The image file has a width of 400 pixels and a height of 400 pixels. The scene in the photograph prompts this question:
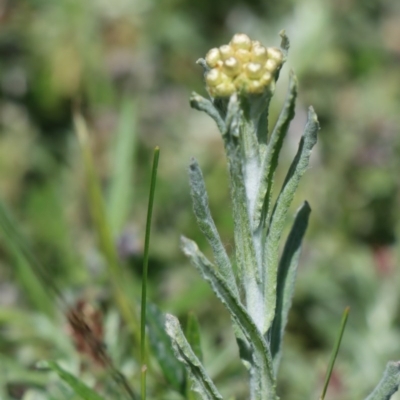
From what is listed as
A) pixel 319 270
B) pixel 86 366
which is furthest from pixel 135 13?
pixel 86 366

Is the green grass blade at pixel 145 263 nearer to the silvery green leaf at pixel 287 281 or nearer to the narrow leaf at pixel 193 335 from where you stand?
the narrow leaf at pixel 193 335

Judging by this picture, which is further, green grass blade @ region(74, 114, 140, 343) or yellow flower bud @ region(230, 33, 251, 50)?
green grass blade @ region(74, 114, 140, 343)

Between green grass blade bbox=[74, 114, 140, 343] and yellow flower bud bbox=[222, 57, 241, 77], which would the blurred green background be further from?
yellow flower bud bbox=[222, 57, 241, 77]

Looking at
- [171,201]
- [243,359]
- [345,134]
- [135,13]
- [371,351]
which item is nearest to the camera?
[243,359]

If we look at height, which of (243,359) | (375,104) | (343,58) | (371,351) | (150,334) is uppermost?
(343,58)

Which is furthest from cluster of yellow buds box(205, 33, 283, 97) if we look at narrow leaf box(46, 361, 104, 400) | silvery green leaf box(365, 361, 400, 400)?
narrow leaf box(46, 361, 104, 400)

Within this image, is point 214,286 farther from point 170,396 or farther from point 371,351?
point 371,351

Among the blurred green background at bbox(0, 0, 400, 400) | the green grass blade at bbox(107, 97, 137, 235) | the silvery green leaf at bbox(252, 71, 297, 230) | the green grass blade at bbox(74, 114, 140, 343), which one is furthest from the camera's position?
the green grass blade at bbox(107, 97, 137, 235)
